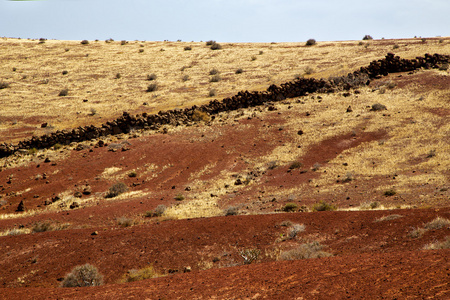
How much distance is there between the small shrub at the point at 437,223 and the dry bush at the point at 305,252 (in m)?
3.08

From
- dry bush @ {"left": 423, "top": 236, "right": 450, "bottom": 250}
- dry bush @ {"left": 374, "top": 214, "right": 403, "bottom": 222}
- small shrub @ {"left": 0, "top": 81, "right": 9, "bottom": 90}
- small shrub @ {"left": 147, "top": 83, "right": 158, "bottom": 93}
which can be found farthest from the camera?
small shrub @ {"left": 0, "top": 81, "right": 9, "bottom": 90}

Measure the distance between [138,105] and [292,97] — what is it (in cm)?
1538

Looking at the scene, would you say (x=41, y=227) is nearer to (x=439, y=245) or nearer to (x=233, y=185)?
(x=233, y=185)

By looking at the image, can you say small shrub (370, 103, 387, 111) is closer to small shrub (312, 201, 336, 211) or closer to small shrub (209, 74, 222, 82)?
small shrub (312, 201, 336, 211)

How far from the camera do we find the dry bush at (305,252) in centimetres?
1126

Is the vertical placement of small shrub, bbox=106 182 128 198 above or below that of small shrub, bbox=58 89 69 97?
below

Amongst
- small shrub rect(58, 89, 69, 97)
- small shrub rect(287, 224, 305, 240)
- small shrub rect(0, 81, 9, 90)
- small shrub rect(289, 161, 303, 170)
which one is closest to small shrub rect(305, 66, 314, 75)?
small shrub rect(289, 161, 303, 170)

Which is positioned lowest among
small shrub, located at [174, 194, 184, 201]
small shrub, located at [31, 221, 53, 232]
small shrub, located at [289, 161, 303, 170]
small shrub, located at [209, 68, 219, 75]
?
small shrub, located at [174, 194, 184, 201]

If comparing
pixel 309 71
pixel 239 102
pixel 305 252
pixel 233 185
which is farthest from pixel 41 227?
pixel 309 71

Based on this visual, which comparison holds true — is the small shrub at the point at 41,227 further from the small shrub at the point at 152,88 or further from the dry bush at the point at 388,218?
the small shrub at the point at 152,88

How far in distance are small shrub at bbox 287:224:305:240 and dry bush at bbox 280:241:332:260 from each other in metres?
1.18

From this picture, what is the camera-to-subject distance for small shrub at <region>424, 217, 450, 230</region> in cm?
1123

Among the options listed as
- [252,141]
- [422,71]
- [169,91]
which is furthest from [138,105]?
[422,71]

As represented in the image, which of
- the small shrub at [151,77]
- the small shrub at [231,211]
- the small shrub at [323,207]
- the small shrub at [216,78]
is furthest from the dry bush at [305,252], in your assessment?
the small shrub at [151,77]
